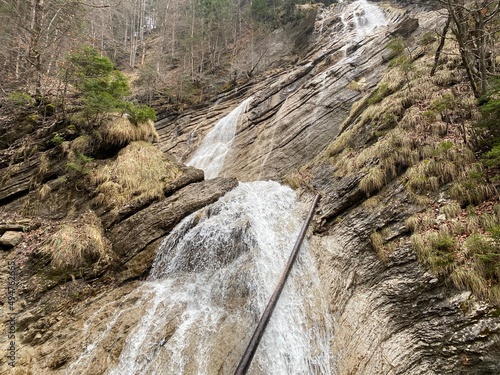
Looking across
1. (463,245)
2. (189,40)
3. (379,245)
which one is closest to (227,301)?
A: (379,245)

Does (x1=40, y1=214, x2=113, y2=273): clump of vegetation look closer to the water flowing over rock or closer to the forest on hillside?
the water flowing over rock

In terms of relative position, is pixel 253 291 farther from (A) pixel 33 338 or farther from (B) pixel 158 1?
(B) pixel 158 1

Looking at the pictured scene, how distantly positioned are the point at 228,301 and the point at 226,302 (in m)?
0.05

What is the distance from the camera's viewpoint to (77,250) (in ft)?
25.1

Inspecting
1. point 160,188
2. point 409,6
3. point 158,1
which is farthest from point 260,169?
point 158,1

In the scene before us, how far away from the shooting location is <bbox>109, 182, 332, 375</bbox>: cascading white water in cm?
514

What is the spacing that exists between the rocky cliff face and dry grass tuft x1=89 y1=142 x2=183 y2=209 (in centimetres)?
44

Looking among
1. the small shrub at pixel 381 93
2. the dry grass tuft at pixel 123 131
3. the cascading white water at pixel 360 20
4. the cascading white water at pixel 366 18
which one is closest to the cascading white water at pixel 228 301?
the dry grass tuft at pixel 123 131

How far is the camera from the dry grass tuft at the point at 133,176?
956 centimetres

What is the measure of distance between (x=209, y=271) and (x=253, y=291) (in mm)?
1603

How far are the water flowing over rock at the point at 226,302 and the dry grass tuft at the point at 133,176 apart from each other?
2311mm

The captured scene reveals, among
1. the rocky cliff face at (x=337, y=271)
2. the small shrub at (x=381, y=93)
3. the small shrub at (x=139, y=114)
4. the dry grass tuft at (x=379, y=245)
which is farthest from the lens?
the small shrub at (x=139, y=114)

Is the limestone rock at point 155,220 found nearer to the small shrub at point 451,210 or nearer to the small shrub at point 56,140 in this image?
the small shrub at point 56,140

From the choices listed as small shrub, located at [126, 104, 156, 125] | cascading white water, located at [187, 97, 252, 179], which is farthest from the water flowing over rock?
cascading white water, located at [187, 97, 252, 179]
